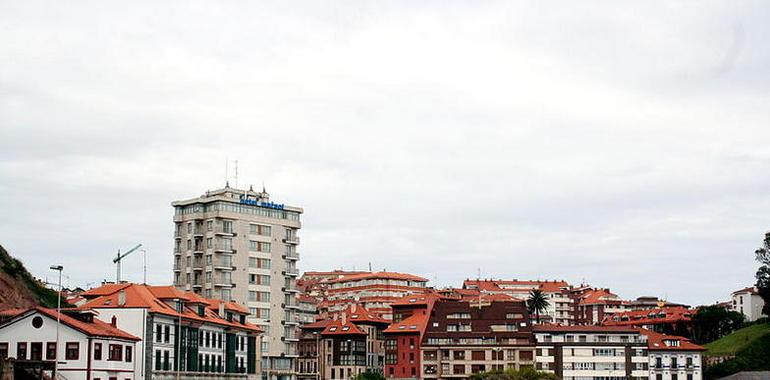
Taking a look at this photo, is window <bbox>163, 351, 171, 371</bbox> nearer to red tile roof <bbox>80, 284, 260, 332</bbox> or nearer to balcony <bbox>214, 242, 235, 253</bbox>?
red tile roof <bbox>80, 284, 260, 332</bbox>

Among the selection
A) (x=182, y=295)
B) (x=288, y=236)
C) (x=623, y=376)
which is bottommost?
(x=623, y=376)

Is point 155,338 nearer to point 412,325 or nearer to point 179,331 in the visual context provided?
point 179,331

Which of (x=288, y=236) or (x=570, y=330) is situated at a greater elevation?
(x=288, y=236)

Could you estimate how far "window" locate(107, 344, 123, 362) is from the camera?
102125 mm

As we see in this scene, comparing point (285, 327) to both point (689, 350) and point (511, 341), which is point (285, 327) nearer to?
point (511, 341)

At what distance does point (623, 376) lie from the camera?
177875 mm

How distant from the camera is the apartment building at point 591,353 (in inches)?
6934

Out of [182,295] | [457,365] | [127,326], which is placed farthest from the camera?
[457,365]

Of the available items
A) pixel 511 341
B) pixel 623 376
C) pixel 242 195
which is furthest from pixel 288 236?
pixel 623 376

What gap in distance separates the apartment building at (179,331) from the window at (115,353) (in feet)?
21.6

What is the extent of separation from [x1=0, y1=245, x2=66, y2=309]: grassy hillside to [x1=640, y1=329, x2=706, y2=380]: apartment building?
96527 mm

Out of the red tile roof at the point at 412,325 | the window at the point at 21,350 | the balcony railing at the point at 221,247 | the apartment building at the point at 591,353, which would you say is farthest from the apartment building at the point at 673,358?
the window at the point at 21,350

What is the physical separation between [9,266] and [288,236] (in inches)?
2545

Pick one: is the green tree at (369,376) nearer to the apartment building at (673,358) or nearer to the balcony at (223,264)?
the balcony at (223,264)
